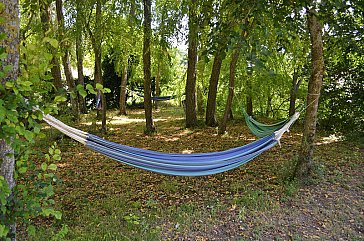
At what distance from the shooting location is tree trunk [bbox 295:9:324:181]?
8.59ft

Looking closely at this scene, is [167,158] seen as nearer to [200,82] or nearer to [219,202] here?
[219,202]

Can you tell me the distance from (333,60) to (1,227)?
16.2ft

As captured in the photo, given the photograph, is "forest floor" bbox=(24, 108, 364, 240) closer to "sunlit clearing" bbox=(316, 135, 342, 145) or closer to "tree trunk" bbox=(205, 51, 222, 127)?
"sunlit clearing" bbox=(316, 135, 342, 145)

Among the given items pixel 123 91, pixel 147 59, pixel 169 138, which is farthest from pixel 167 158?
pixel 123 91

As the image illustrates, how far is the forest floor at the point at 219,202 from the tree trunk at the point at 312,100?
14 centimetres

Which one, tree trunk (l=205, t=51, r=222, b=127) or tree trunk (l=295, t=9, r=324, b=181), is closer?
tree trunk (l=295, t=9, r=324, b=181)

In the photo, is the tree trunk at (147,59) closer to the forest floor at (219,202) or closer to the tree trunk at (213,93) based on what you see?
the tree trunk at (213,93)

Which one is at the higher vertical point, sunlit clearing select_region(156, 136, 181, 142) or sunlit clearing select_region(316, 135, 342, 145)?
sunlit clearing select_region(316, 135, 342, 145)

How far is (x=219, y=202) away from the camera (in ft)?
8.11

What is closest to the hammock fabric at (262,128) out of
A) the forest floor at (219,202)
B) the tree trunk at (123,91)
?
the forest floor at (219,202)

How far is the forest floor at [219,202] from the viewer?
6.76 feet

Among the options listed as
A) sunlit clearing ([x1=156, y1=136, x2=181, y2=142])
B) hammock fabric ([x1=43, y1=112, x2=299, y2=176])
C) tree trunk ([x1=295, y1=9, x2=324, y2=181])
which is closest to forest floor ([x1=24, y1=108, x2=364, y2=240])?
tree trunk ([x1=295, y1=9, x2=324, y2=181])

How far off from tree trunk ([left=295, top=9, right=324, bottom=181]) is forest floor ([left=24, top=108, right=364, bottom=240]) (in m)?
0.14

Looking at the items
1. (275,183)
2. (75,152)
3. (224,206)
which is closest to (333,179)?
(275,183)
